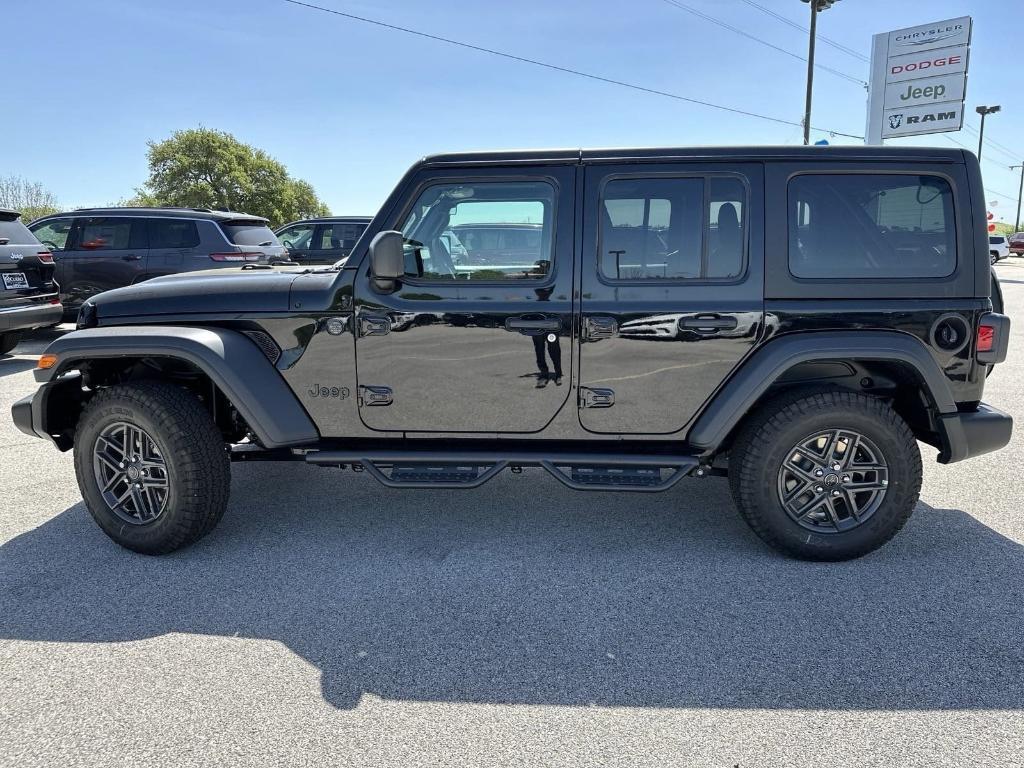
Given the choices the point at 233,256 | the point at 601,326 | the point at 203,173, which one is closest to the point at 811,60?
the point at 233,256

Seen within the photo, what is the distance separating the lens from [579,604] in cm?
305

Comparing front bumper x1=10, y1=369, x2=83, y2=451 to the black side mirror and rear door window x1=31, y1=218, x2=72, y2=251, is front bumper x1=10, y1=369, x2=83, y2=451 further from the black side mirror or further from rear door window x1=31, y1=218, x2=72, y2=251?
rear door window x1=31, y1=218, x2=72, y2=251

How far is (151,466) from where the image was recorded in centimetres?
351

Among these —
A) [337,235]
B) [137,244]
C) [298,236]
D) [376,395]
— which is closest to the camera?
[376,395]

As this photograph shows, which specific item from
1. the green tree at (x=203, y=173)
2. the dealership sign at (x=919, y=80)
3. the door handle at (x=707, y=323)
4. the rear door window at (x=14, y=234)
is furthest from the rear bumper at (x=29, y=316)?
the green tree at (x=203, y=173)

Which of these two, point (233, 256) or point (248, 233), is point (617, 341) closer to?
point (233, 256)

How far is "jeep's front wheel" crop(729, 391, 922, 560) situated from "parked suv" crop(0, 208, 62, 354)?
816 centimetres

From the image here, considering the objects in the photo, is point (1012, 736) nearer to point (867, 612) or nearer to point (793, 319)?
point (867, 612)

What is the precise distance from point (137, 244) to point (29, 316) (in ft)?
6.96

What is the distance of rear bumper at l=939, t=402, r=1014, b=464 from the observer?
3307 mm

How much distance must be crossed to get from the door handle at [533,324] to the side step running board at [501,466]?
614 millimetres

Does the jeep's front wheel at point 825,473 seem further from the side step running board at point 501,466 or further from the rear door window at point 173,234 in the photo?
the rear door window at point 173,234

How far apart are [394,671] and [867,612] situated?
197 centimetres

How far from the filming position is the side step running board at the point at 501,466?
334 centimetres
